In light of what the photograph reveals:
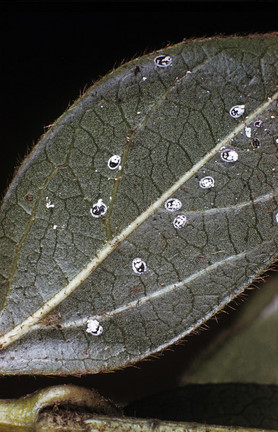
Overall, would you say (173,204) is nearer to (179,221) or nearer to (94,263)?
(179,221)

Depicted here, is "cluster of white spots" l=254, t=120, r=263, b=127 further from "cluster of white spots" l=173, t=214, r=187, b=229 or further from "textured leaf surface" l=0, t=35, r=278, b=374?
"cluster of white spots" l=173, t=214, r=187, b=229

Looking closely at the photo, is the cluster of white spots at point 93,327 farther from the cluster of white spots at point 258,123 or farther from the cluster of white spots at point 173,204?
the cluster of white spots at point 258,123

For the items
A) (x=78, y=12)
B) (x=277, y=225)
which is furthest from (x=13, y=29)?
(x=277, y=225)

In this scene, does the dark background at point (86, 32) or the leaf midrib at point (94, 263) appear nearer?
the leaf midrib at point (94, 263)

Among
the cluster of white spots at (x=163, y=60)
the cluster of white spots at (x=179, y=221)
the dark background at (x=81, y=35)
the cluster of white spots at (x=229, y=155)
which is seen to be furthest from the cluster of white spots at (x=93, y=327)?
the dark background at (x=81, y=35)

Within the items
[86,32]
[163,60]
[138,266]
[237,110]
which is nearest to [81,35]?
[86,32]
